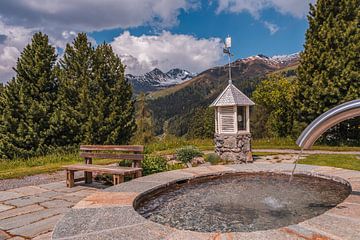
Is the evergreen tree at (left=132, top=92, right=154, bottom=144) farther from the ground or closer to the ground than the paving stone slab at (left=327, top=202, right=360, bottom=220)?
farther from the ground

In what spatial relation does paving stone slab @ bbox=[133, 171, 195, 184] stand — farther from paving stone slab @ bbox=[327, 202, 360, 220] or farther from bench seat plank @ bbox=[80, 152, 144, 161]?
paving stone slab @ bbox=[327, 202, 360, 220]

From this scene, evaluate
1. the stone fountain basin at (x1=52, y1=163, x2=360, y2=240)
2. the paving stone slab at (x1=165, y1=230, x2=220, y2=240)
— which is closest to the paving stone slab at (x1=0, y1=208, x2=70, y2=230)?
the stone fountain basin at (x1=52, y1=163, x2=360, y2=240)

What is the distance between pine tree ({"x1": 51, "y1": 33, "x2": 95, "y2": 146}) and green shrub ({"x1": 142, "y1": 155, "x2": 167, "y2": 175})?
12210 millimetres

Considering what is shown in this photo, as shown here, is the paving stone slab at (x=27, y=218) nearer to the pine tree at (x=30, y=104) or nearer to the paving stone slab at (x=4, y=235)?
the paving stone slab at (x=4, y=235)

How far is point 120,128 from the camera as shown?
62.0 ft

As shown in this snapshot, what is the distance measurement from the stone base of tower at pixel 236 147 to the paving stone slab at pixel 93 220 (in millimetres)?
6562

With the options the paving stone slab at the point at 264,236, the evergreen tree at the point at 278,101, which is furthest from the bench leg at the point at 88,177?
the evergreen tree at the point at 278,101

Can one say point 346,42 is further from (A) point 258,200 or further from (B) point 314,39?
(A) point 258,200

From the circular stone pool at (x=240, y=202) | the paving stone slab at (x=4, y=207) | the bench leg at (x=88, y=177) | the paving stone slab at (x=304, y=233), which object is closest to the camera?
the paving stone slab at (x=304, y=233)

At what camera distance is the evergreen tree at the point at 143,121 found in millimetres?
25578

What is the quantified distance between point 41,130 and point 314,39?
17348 mm

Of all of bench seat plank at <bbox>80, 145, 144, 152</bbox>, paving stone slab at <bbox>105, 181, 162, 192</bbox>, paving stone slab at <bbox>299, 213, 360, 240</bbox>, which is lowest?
paving stone slab at <bbox>105, 181, 162, 192</bbox>

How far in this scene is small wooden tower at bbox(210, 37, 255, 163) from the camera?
942cm

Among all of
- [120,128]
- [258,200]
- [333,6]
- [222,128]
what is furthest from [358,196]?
[120,128]
